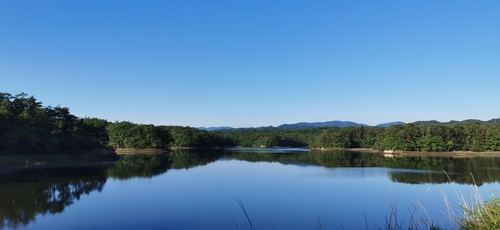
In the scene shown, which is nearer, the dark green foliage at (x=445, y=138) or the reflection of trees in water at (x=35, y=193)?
the reflection of trees in water at (x=35, y=193)

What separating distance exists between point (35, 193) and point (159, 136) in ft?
166

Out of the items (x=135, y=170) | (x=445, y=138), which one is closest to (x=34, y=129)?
(x=135, y=170)

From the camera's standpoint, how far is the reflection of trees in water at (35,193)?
11670mm

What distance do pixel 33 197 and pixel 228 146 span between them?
80408mm

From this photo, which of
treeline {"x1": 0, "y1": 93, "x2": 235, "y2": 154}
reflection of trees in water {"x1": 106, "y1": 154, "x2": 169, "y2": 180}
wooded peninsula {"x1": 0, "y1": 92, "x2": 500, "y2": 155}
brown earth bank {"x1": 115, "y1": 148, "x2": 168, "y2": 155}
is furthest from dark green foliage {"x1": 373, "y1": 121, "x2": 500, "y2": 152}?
treeline {"x1": 0, "y1": 93, "x2": 235, "y2": 154}

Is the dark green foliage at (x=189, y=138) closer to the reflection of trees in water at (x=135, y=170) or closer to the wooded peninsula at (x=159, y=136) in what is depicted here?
the wooded peninsula at (x=159, y=136)

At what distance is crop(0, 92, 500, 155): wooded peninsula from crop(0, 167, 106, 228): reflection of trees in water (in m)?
4.74

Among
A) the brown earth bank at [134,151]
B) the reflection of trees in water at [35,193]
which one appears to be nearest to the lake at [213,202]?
the reflection of trees in water at [35,193]

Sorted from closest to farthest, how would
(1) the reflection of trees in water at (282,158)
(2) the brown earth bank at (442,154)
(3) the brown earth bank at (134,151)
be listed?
(1) the reflection of trees in water at (282,158), (2) the brown earth bank at (442,154), (3) the brown earth bank at (134,151)

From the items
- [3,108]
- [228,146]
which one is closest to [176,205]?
[3,108]

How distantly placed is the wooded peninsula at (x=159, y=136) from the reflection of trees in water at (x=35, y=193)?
4738mm

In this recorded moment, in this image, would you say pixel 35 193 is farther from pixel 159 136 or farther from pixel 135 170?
pixel 159 136

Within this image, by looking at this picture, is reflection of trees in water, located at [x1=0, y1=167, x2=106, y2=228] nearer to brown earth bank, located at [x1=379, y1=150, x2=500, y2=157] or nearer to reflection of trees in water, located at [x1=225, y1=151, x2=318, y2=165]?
reflection of trees in water, located at [x1=225, y1=151, x2=318, y2=165]

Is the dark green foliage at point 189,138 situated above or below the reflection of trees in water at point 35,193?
above
